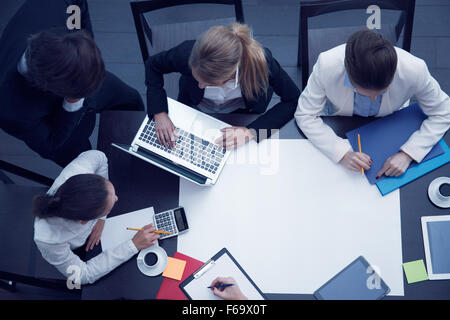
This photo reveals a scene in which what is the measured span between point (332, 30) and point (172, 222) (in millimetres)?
1160

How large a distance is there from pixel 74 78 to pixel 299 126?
84 centimetres

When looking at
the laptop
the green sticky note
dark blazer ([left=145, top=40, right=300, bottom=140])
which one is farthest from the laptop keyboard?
the green sticky note

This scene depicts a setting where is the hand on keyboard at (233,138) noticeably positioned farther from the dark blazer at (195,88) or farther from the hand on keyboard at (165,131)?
the hand on keyboard at (165,131)

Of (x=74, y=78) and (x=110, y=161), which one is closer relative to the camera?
(x=74, y=78)

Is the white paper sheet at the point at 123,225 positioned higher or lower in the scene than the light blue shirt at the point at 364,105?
lower

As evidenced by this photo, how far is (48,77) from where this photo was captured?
1.29m

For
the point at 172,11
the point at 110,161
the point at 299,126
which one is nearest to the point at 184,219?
the point at 110,161

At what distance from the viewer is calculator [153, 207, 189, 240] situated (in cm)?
150

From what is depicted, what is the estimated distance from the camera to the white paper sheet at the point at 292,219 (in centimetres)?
146

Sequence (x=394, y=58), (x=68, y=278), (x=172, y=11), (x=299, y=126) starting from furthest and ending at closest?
(x=172, y=11) → (x=299, y=126) → (x=68, y=278) → (x=394, y=58)

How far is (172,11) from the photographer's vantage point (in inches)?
101

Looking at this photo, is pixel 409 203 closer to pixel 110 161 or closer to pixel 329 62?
pixel 329 62

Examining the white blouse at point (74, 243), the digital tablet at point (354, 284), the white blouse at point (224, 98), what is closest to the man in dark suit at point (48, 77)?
the white blouse at point (74, 243)
